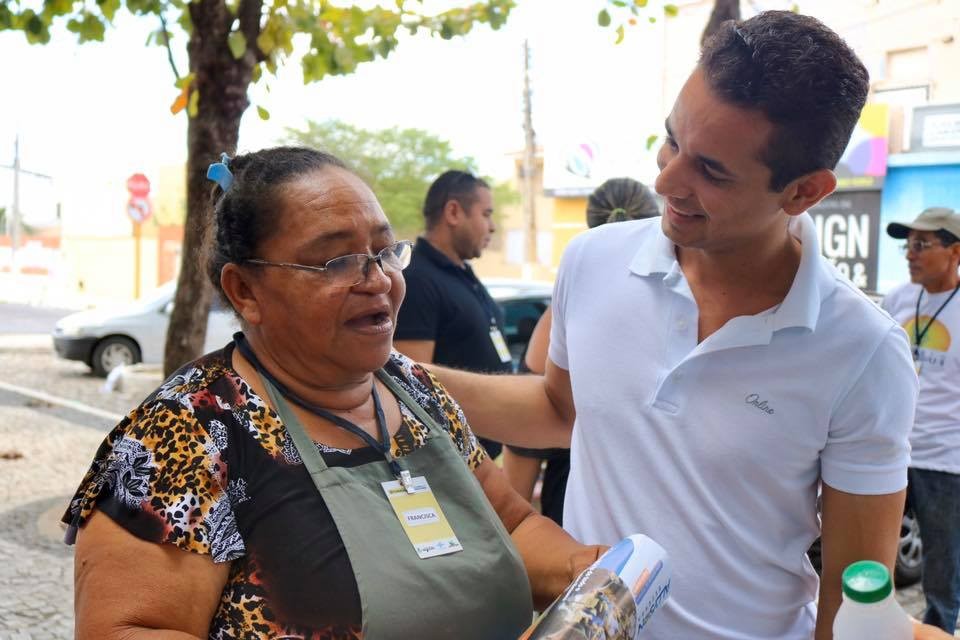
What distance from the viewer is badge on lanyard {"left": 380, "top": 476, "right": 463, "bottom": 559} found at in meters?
1.70

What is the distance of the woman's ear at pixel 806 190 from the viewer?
188 cm

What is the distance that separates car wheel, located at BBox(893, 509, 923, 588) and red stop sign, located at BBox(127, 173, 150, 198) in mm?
16724

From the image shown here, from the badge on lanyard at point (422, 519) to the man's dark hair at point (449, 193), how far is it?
3.42 metres

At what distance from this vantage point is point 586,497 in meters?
2.15

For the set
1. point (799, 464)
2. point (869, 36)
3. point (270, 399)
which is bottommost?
point (799, 464)

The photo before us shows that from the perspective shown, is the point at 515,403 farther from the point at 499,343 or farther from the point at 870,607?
the point at 499,343

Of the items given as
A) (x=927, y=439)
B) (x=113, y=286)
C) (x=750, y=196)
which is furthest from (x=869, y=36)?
(x=113, y=286)

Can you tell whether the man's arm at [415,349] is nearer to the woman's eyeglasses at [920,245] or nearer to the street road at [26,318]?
the woman's eyeglasses at [920,245]

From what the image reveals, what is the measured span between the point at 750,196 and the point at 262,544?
3.68 feet

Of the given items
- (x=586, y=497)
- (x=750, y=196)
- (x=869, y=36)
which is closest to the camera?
(x=750, y=196)

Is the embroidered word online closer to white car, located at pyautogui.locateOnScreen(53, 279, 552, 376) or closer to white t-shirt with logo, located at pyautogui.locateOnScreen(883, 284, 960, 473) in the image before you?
white t-shirt with logo, located at pyautogui.locateOnScreen(883, 284, 960, 473)

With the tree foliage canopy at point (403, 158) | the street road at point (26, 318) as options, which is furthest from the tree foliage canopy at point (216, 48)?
the tree foliage canopy at point (403, 158)

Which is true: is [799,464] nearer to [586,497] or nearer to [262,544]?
[586,497]

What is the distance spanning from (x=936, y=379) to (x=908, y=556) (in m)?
1.47
